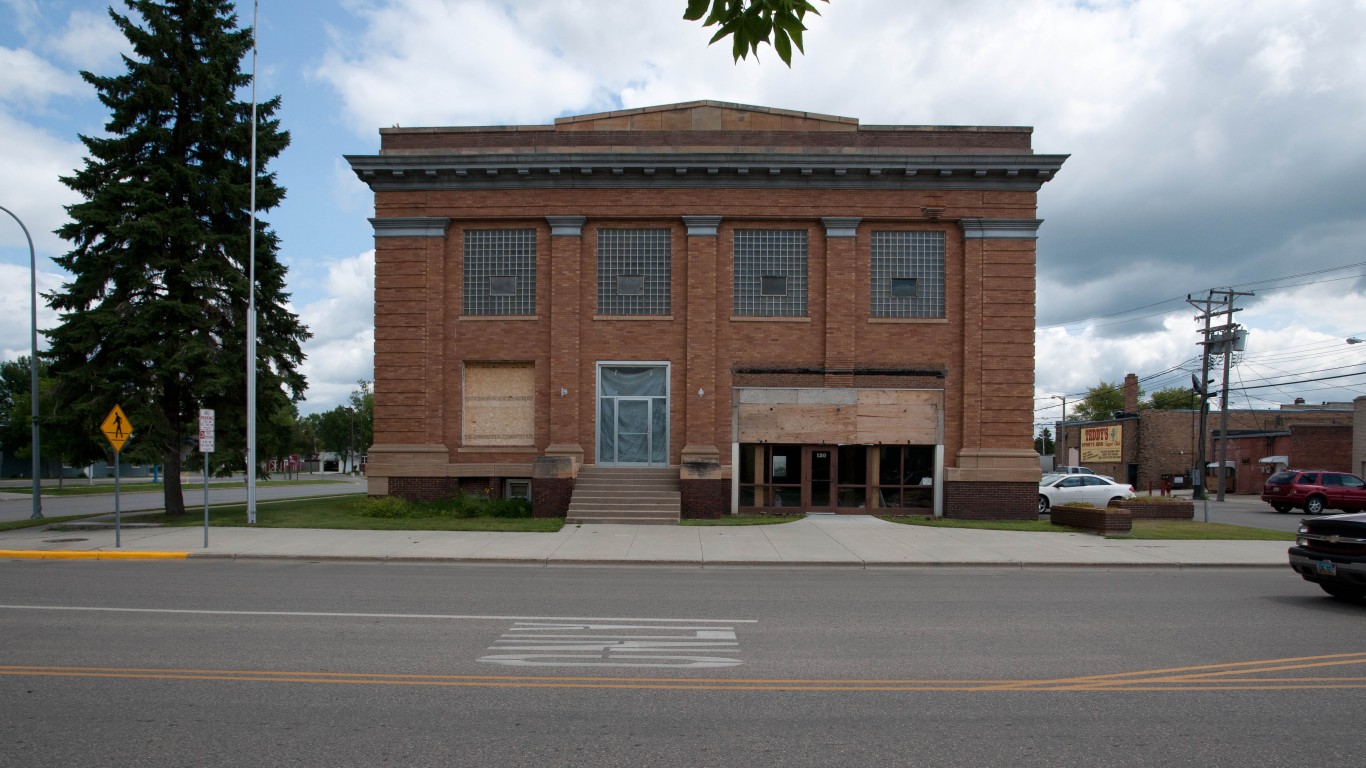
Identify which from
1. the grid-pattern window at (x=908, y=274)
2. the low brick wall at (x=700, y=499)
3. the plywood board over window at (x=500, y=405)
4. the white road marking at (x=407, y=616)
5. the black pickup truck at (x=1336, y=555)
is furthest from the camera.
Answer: the plywood board over window at (x=500, y=405)

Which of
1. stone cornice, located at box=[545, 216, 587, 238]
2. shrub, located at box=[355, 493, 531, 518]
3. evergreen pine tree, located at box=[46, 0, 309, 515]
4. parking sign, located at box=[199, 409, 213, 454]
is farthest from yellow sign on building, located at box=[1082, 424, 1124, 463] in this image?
parking sign, located at box=[199, 409, 213, 454]

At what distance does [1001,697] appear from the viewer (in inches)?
257

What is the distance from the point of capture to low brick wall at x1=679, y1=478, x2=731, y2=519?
21828 millimetres

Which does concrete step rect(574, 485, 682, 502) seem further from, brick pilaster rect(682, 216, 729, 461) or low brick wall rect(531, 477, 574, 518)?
brick pilaster rect(682, 216, 729, 461)

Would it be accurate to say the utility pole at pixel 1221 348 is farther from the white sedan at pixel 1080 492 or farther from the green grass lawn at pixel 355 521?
the green grass lawn at pixel 355 521

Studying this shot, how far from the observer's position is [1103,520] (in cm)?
1938

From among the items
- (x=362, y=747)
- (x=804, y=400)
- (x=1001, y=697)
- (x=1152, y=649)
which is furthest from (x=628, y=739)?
(x=804, y=400)

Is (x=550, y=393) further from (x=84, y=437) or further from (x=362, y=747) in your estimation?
(x=362, y=747)

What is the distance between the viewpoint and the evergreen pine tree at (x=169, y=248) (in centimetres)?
2052

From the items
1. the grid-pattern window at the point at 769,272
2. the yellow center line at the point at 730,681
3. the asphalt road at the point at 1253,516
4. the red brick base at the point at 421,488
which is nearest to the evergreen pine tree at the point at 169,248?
the red brick base at the point at 421,488

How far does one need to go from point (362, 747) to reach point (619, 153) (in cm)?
1949

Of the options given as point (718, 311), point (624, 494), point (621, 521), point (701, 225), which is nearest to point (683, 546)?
point (621, 521)

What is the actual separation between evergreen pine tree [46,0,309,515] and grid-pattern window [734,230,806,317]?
13067 mm

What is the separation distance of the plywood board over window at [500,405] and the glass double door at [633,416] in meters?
2.06
